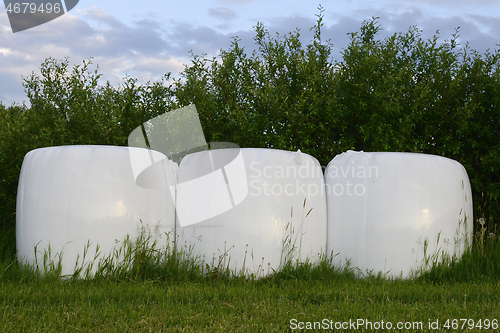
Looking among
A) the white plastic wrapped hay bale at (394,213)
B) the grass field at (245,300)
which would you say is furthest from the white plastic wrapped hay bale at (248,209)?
the white plastic wrapped hay bale at (394,213)

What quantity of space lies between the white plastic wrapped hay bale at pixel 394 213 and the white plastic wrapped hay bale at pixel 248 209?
272mm

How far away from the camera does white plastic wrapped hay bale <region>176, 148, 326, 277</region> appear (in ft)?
10.5

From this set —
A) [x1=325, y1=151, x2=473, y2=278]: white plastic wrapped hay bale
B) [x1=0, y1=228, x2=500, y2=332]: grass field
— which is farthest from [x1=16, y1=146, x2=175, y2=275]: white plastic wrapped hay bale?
[x1=325, y1=151, x2=473, y2=278]: white plastic wrapped hay bale

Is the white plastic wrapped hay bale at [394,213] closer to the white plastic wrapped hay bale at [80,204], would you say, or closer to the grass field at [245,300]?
the grass field at [245,300]

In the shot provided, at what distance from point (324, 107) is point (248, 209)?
6.44 feet

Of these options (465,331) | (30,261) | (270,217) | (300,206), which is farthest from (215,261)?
(465,331)

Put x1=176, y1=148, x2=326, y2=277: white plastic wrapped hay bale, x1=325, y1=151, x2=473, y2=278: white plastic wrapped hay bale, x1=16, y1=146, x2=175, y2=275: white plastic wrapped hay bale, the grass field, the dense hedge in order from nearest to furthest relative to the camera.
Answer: the grass field, x1=16, y1=146, x2=175, y2=275: white plastic wrapped hay bale, x1=176, y1=148, x2=326, y2=277: white plastic wrapped hay bale, x1=325, y1=151, x2=473, y2=278: white plastic wrapped hay bale, the dense hedge

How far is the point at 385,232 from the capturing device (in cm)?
336

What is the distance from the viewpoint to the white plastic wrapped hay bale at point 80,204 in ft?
9.99

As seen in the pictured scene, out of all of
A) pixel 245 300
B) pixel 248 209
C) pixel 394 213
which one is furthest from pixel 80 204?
pixel 394 213

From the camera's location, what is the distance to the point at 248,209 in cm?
319

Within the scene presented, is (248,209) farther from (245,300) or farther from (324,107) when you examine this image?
(324,107)

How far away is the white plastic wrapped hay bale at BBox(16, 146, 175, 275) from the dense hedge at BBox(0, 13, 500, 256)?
1.56m

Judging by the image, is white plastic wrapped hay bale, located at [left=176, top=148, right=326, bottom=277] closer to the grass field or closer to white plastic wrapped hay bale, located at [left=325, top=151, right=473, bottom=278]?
the grass field
